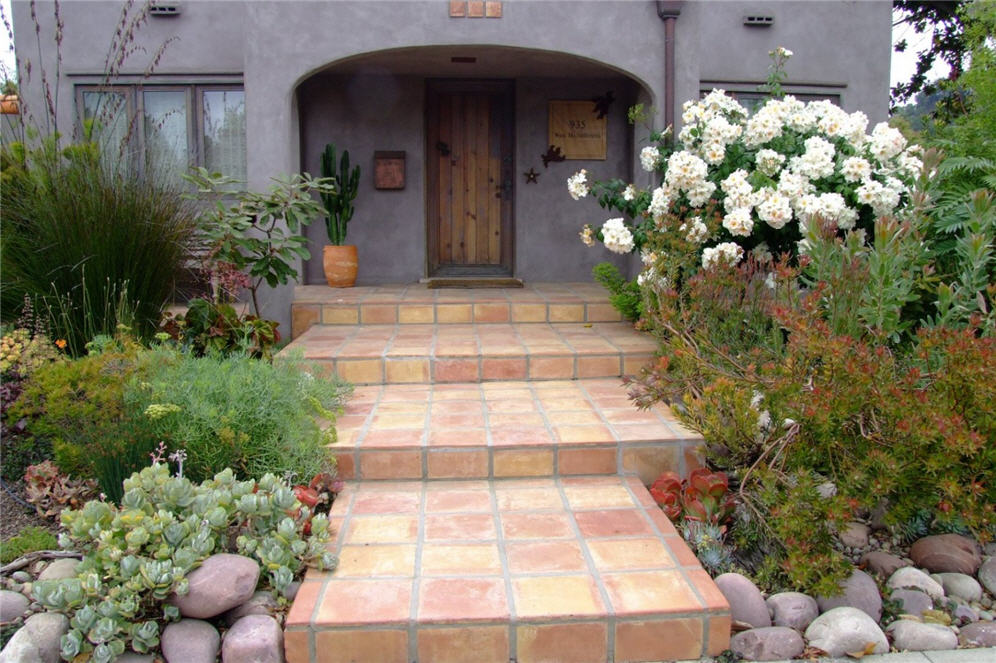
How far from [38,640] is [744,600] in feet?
8.01

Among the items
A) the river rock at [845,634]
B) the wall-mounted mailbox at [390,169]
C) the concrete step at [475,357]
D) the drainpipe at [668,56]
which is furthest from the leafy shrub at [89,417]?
the drainpipe at [668,56]

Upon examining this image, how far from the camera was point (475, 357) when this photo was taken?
5.14 meters

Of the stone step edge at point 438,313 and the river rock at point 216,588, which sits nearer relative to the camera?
the river rock at point 216,588

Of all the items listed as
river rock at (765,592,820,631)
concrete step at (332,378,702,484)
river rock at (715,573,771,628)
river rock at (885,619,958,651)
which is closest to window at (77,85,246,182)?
concrete step at (332,378,702,484)

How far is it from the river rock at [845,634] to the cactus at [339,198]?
5456 millimetres

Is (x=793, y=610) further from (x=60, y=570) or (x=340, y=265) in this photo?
(x=340, y=265)

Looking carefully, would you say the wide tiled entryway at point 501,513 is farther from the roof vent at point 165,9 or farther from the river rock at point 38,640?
the roof vent at point 165,9

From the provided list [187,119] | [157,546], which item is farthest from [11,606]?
[187,119]

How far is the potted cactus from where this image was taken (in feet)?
23.6

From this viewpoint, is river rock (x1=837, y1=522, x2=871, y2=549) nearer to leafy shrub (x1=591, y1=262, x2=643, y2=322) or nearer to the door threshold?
leafy shrub (x1=591, y1=262, x2=643, y2=322)

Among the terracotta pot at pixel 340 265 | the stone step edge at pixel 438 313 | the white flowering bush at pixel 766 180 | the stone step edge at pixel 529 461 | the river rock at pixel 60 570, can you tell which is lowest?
the river rock at pixel 60 570

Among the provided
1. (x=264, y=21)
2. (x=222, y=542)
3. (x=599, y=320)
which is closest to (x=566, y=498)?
(x=222, y=542)

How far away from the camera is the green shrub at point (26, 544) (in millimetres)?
3107

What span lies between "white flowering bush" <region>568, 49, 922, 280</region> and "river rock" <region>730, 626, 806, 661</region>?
2.64 metres
